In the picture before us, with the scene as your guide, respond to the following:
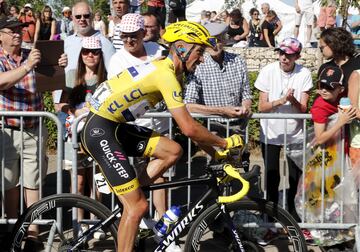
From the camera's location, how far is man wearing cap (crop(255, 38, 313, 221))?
6.08m

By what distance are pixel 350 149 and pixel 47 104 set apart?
513cm

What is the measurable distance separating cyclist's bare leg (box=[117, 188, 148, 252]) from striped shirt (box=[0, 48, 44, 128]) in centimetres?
145

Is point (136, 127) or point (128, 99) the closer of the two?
point (128, 99)

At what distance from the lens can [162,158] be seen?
199 inches

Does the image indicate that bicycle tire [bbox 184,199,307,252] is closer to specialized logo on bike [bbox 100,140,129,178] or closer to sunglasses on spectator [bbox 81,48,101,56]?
specialized logo on bike [bbox 100,140,129,178]

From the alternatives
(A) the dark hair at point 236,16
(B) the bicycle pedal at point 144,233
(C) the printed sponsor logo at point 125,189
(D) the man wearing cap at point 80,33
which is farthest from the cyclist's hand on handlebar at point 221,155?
(A) the dark hair at point 236,16

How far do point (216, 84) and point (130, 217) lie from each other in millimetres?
1912

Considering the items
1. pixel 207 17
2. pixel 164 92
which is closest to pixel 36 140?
pixel 164 92

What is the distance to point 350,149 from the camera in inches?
227

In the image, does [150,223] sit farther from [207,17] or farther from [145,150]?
[207,17]

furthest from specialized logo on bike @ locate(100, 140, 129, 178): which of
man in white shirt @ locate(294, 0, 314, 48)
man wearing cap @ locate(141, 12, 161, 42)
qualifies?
man in white shirt @ locate(294, 0, 314, 48)

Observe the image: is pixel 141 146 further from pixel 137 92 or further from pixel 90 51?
pixel 90 51

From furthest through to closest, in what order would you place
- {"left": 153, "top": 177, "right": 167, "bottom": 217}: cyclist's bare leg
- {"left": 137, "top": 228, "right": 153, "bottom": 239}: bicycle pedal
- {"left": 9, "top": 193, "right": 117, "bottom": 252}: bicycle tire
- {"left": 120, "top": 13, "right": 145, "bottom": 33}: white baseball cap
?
1. {"left": 120, "top": 13, "right": 145, "bottom": 33}: white baseball cap
2. {"left": 153, "top": 177, "right": 167, "bottom": 217}: cyclist's bare leg
3. {"left": 137, "top": 228, "right": 153, "bottom": 239}: bicycle pedal
4. {"left": 9, "top": 193, "right": 117, "bottom": 252}: bicycle tire

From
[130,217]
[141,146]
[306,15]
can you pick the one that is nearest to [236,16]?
[306,15]
